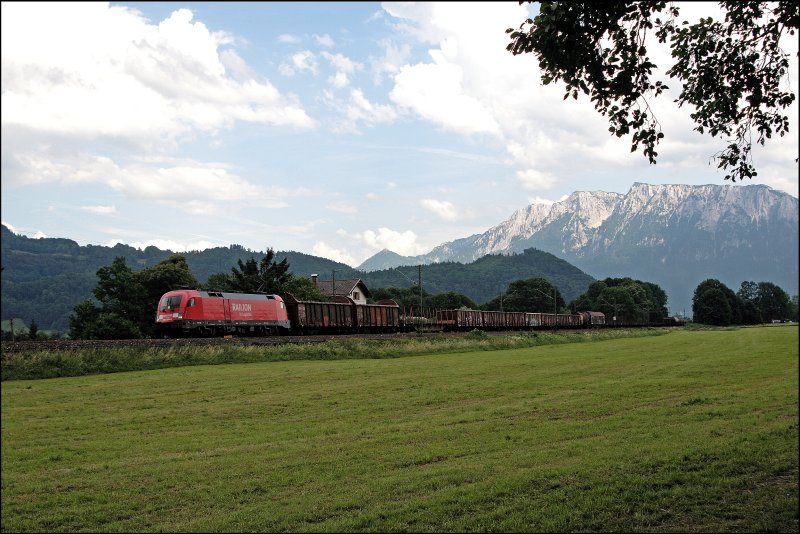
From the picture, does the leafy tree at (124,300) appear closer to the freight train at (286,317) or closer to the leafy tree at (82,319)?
the leafy tree at (82,319)

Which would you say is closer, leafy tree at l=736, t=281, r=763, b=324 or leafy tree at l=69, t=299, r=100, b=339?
leafy tree at l=69, t=299, r=100, b=339

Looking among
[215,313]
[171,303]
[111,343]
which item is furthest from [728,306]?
[111,343]

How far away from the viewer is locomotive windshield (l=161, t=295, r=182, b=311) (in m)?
35.5

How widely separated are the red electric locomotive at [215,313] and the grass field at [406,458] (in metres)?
18.7

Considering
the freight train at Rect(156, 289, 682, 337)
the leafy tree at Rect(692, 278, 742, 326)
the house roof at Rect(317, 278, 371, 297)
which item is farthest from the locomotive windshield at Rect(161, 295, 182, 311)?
the leafy tree at Rect(692, 278, 742, 326)

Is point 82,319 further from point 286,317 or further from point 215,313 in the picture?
point 215,313

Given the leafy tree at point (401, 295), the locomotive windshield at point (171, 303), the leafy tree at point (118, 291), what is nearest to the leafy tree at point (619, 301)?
the leafy tree at point (401, 295)

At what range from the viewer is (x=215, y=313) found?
36750 mm

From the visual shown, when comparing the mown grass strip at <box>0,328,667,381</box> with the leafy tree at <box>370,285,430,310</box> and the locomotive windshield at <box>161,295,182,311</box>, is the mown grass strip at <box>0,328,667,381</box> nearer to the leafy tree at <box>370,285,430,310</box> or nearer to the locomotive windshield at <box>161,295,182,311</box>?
the locomotive windshield at <box>161,295,182,311</box>

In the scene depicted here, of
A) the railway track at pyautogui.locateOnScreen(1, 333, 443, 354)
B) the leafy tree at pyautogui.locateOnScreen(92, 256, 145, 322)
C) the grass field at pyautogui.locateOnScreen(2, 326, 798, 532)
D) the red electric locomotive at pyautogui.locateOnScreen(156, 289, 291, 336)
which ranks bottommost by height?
the grass field at pyautogui.locateOnScreen(2, 326, 798, 532)

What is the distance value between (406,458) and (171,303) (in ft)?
99.8

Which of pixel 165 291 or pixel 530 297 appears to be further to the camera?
pixel 530 297

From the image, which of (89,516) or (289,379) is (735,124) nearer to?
(89,516)

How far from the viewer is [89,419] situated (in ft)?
40.2
